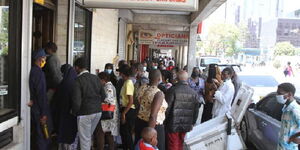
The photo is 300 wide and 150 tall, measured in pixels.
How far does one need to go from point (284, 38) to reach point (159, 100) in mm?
140536

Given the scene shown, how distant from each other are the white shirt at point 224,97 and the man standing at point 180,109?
4.26 ft

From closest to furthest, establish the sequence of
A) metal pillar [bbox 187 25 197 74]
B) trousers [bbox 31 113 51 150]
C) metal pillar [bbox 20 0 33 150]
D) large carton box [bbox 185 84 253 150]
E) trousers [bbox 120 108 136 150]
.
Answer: metal pillar [bbox 20 0 33 150], trousers [bbox 31 113 51 150], large carton box [bbox 185 84 253 150], trousers [bbox 120 108 136 150], metal pillar [bbox 187 25 197 74]

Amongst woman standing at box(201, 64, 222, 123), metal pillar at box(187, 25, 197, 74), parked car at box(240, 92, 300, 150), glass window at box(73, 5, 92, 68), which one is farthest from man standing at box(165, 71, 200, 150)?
metal pillar at box(187, 25, 197, 74)

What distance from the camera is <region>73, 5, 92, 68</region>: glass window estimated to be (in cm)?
772

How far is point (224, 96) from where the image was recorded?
6.64 meters

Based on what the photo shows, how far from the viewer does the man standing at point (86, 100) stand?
507 centimetres

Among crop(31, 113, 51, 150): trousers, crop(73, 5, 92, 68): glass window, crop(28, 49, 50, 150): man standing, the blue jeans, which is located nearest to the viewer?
crop(28, 49, 50, 150): man standing

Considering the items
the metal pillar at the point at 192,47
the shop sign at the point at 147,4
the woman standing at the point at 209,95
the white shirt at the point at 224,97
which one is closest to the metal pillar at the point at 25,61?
the shop sign at the point at 147,4

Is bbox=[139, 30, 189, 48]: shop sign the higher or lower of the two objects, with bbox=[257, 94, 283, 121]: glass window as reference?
higher

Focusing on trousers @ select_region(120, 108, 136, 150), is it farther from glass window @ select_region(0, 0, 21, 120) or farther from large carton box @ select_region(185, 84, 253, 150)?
glass window @ select_region(0, 0, 21, 120)

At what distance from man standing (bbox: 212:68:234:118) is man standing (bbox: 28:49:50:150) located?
3431 mm

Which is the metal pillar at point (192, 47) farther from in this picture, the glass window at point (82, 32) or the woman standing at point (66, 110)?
the woman standing at point (66, 110)

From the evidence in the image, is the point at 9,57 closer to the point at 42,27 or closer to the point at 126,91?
the point at 126,91

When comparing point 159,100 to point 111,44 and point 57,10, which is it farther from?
point 111,44
